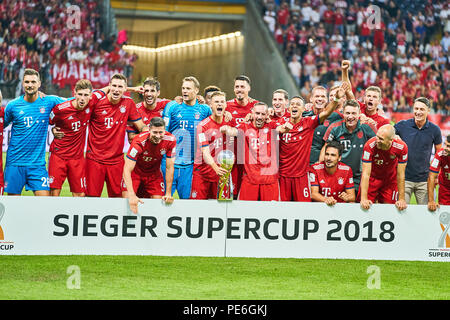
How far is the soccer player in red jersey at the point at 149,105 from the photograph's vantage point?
26.9 ft

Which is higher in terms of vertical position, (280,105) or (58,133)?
(280,105)

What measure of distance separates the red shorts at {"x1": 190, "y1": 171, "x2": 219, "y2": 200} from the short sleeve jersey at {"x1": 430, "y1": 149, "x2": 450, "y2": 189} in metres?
2.51

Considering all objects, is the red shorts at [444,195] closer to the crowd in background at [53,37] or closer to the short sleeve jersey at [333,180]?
the short sleeve jersey at [333,180]

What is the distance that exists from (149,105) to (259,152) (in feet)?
5.46

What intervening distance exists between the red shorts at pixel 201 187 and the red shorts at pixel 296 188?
2.64 ft

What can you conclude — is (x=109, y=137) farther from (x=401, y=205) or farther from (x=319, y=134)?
(x=401, y=205)

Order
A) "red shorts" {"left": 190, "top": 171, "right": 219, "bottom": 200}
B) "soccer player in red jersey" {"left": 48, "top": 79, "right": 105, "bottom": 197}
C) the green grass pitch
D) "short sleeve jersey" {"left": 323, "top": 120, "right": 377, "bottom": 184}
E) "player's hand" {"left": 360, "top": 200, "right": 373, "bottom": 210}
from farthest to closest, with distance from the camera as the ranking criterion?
1. "red shorts" {"left": 190, "top": 171, "right": 219, "bottom": 200}
2. "short sleeve jersey" {"left": 323, "top": 120, "right": 377, "bottom": 184}
3. "soccer player in red jersey" {"left": 48, "top": 79, "right": 105, "bottom": 197}
4. "player's hand" {"left": 360, "top": 200, "right": 373, "bottom": 210}
5. the green grass pitch

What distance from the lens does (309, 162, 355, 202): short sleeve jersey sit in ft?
25.4

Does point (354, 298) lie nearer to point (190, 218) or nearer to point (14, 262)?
point (190, 218)

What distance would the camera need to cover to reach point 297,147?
26.4ft

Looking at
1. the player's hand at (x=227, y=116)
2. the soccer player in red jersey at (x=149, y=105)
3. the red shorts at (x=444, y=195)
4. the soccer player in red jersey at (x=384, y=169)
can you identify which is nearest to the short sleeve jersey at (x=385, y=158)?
the soccer player in red jersey at (x=384, y=169)

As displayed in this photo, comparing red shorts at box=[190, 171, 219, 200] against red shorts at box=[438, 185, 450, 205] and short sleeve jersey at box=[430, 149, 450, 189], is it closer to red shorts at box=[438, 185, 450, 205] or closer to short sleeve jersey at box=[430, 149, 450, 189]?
short sleeve jersey at box=[430, 149, 450, 189]

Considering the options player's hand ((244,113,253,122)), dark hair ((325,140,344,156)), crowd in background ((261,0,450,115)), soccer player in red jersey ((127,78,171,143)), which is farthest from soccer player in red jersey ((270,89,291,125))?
crowd in background ((261,0,450,115))

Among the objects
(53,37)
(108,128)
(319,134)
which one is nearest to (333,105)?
(319,134)
